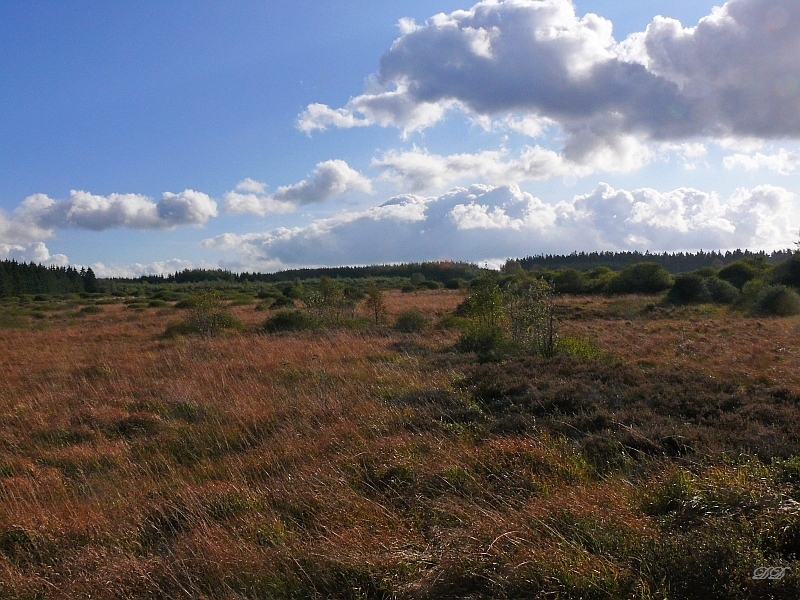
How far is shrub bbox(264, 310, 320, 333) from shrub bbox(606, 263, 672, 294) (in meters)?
28.4

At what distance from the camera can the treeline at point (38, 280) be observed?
63.8 m

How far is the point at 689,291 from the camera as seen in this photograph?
32594mm

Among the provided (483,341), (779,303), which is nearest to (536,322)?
(483,341)

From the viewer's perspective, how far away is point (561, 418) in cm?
620

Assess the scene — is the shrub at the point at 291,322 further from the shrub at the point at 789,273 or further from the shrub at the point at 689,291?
the shrub at the point at 789,273

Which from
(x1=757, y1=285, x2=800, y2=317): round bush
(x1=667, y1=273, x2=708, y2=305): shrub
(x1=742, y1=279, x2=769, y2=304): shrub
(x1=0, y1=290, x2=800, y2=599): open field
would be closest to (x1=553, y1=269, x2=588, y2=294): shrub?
(x1=667, y1=273, x2=708, y2=305): shrub

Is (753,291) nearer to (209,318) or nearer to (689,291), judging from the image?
(689,291)

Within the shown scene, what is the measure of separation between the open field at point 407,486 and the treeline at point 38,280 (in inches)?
2585

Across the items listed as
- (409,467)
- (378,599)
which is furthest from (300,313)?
(378,599)

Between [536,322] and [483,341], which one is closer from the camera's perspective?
[536,322]

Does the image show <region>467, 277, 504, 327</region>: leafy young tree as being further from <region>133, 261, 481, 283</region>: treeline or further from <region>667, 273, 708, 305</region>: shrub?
<region>133, 261, 481, 283</region>: treeline

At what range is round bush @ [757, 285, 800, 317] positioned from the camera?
24781mm

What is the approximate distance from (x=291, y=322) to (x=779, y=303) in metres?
21.1

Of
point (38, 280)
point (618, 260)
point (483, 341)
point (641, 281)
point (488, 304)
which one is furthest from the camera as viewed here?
point (618, 260)
